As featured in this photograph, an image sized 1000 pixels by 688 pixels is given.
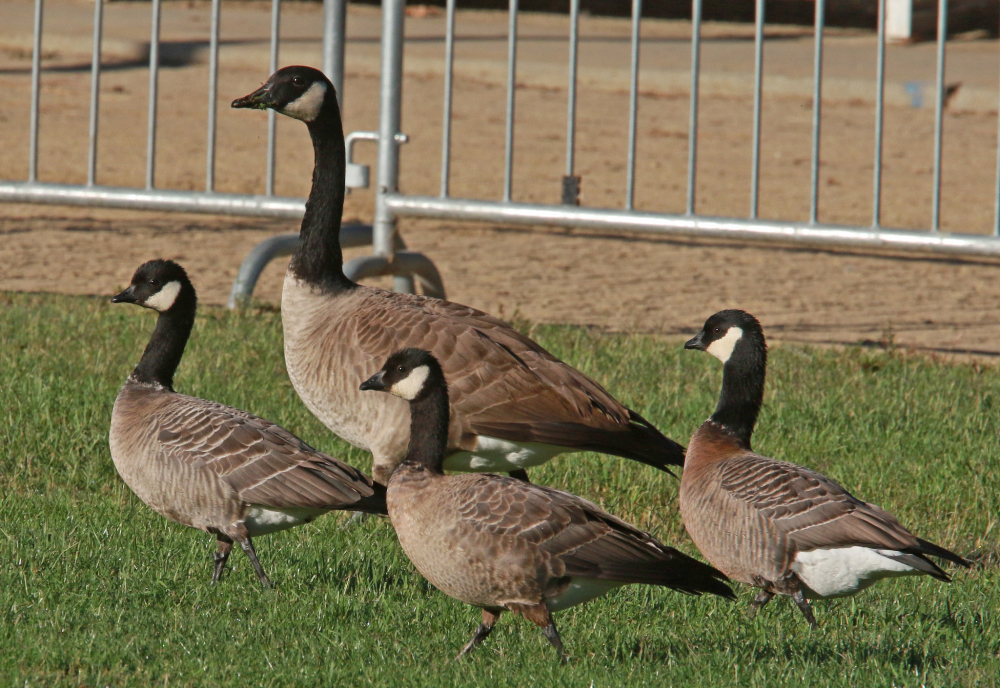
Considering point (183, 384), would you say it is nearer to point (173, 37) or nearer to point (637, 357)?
point (637, 357)

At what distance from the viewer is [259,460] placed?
4.62 metres

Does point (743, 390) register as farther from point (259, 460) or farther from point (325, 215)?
point (325, 215)

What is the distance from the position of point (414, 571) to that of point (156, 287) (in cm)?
165

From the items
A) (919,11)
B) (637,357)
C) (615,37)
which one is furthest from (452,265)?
(919,11)

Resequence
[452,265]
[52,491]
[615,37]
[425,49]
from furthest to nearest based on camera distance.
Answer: [615,37]
[425,49]
[452,265]
[52,491]

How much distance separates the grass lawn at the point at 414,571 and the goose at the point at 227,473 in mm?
212

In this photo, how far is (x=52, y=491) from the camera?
5.54 meters

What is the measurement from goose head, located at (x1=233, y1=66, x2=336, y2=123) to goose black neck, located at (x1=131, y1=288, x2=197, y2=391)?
3.26ft

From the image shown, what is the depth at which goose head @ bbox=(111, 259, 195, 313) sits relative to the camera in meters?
5.48

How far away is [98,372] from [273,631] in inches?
128

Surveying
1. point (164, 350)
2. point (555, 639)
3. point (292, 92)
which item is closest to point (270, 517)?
point (164, 350)

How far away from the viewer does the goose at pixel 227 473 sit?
178 inches

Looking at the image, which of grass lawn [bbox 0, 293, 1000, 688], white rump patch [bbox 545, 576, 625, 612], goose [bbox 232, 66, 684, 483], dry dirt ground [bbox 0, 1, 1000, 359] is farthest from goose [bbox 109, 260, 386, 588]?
dry dirt ground [bbox 0, 1, 1000, 359]

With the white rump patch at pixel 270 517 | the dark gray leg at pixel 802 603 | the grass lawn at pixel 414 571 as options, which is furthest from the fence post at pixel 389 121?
the dark gray leg at pixel 802 603
